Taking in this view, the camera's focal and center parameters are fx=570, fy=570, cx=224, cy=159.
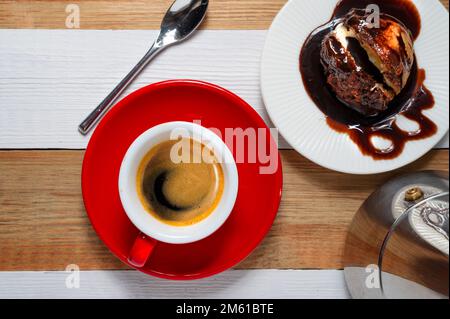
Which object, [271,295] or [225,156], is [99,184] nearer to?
[225,156]

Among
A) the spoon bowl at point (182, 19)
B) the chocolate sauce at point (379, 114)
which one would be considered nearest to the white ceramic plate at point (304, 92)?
the chocolate sauce at point (379, 114)

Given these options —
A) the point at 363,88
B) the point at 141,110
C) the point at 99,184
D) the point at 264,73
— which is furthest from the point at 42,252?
the point at 363,88

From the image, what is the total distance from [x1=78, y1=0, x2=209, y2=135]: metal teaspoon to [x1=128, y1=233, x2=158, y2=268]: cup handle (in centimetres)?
20

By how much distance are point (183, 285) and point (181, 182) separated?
165mm

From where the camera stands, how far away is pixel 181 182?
2.68ft

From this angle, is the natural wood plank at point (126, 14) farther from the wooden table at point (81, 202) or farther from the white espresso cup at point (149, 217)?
the white espresso cup at point (149, 217)

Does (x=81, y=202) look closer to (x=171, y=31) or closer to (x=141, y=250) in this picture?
(x=141, y=250)

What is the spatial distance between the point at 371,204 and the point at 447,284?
8.4 inches

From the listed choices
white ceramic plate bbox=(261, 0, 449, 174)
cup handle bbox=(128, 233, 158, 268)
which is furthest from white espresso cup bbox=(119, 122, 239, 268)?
white ceramic plate bbox=(261, 0, 449, 174)

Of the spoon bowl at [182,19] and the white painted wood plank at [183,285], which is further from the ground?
the spoon bowl at [182,19]

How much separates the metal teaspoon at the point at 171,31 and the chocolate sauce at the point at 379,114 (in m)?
0.17

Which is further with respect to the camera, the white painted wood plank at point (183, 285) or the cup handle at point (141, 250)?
the white painted wood plank at point (183, 285)

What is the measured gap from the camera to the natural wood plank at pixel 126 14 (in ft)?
2.81

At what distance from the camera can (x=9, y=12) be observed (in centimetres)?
86
